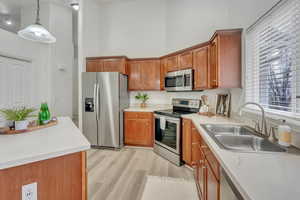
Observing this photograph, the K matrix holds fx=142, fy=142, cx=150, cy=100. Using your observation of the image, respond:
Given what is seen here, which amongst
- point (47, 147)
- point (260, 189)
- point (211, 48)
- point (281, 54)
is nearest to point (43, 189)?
point (47, 147)

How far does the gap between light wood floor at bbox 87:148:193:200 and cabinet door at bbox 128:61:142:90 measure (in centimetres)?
162

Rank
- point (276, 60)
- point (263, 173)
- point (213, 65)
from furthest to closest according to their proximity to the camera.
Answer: point (213, 65)
point (276, 60)
point (263, 173)

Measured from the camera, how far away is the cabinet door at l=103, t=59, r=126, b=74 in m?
3.58

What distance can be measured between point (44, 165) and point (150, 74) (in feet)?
10.0

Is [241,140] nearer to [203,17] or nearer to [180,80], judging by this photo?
[180,80]

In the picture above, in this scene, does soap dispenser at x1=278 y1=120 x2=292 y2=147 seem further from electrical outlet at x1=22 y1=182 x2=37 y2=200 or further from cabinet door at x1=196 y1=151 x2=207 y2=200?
electrical outlet at x1=22 y1=182 x2=37 y2=200

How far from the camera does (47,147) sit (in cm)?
97

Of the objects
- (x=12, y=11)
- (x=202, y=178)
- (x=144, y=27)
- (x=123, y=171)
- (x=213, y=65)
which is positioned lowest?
(x=123, y=171)

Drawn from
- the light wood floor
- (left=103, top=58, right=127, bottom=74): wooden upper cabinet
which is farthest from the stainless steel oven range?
(left=103, top=58, right=127, bottom=74): wooden upper cabinet

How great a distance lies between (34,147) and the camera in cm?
96

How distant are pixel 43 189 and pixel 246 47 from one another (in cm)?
276

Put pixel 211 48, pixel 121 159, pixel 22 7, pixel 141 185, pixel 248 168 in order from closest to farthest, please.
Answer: pixel 248 168
pixel 141 185
pixel 211 48
pixel 121 159
pixel 22 7

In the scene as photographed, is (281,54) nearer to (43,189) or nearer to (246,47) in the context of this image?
(246,47)

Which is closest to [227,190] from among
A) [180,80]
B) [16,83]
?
[180,80]
